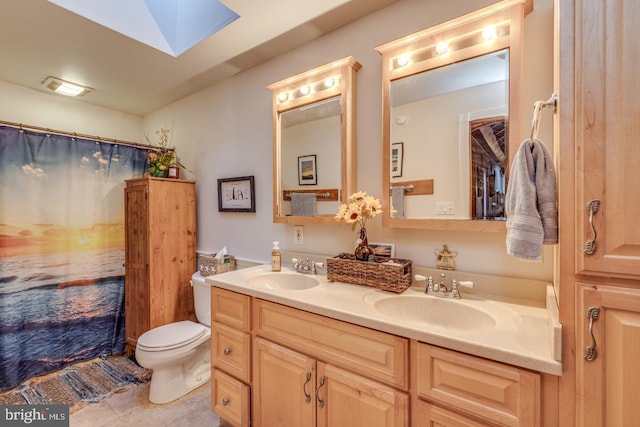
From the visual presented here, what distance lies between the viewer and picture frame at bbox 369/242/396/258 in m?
1.50

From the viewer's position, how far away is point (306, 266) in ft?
5.72

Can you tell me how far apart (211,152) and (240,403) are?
1867mm

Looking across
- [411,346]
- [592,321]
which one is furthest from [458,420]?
[592,321]

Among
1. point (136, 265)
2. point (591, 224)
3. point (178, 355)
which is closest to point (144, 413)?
point (178, 355)

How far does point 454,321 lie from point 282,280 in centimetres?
96

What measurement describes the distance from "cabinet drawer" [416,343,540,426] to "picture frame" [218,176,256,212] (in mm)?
1568

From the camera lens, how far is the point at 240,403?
1.45 meters

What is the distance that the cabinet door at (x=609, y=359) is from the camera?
0.68 m

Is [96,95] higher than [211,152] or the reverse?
higher

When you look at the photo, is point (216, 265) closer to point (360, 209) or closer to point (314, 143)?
point (314, 143)

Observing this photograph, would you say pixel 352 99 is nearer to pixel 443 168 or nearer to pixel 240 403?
pixel 443 168

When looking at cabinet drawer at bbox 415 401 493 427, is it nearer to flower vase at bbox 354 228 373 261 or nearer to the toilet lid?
flower vase at bbox 354 228 373 261

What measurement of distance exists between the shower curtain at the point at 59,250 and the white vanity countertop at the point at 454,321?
5.24ft

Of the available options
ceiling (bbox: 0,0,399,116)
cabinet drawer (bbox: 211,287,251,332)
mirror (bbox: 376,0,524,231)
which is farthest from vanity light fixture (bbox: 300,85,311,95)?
cabinet drawer (bbox: 211,287,251,332)
